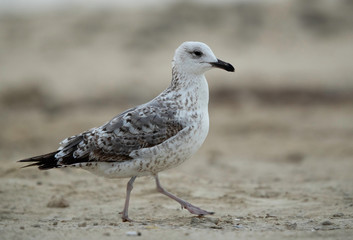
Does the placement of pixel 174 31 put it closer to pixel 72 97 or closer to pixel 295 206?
pixel 72 97

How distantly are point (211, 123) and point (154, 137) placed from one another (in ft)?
28.3

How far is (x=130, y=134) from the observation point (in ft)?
19.5

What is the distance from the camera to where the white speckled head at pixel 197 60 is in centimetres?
620

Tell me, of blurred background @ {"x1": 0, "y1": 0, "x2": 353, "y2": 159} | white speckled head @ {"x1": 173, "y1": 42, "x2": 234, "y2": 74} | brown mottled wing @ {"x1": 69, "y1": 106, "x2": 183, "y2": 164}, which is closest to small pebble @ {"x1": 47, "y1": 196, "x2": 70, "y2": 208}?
brown mottled wing @ {"x1": 69, "y1": 106, "x2": 183, "y2": 164}

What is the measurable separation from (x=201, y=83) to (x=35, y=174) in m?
3.37

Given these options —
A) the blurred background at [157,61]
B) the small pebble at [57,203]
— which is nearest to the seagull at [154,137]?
the small pebble at [57,203]

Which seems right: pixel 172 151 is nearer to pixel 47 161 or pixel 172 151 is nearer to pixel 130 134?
pixel 130 134

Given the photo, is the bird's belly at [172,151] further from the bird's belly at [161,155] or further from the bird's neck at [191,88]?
the bird's neck at [191,88]

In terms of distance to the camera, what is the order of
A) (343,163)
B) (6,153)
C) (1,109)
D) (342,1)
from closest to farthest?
(343,163) → (6,153) → (1,109) → (342,1)

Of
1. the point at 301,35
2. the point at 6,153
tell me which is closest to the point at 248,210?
the point at 6,153

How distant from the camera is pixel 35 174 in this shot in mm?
8273

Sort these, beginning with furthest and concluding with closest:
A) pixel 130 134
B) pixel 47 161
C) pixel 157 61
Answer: pixel 157 61 → pixel 47 161 → pixel 130 134

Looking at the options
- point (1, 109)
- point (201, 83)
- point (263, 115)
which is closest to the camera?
point (201, 83)

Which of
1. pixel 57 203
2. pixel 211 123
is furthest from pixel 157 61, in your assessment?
pixel 57 203
